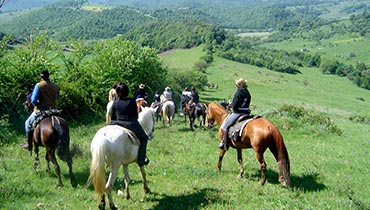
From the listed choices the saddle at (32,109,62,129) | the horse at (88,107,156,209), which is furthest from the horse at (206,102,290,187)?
the saddle at (32,109,62,129)

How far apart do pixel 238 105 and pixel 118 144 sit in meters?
4.67

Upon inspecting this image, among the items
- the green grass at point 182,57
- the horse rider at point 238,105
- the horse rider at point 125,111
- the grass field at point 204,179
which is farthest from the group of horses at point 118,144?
the green grass at point 182,57

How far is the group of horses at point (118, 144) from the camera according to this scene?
845cm

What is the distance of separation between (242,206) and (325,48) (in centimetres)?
20151

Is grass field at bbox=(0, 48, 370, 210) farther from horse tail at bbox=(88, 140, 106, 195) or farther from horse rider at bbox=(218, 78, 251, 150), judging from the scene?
horse rider at bbox=(218, 78, 251, 150)

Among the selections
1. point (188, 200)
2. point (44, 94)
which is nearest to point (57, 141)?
point (44, 94)

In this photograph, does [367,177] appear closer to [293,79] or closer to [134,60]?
[134,60]

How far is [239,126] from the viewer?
11.8 m

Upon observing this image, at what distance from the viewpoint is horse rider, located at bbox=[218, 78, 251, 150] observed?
11859 millimetres

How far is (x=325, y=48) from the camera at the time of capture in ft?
643

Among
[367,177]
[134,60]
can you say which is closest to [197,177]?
[367,177]

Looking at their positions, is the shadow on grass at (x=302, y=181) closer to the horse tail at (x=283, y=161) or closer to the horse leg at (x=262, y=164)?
the horse tail at (x=283, y=161)

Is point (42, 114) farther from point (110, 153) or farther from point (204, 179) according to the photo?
point (204, 179)

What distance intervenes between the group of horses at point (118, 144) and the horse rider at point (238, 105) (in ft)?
1.18
